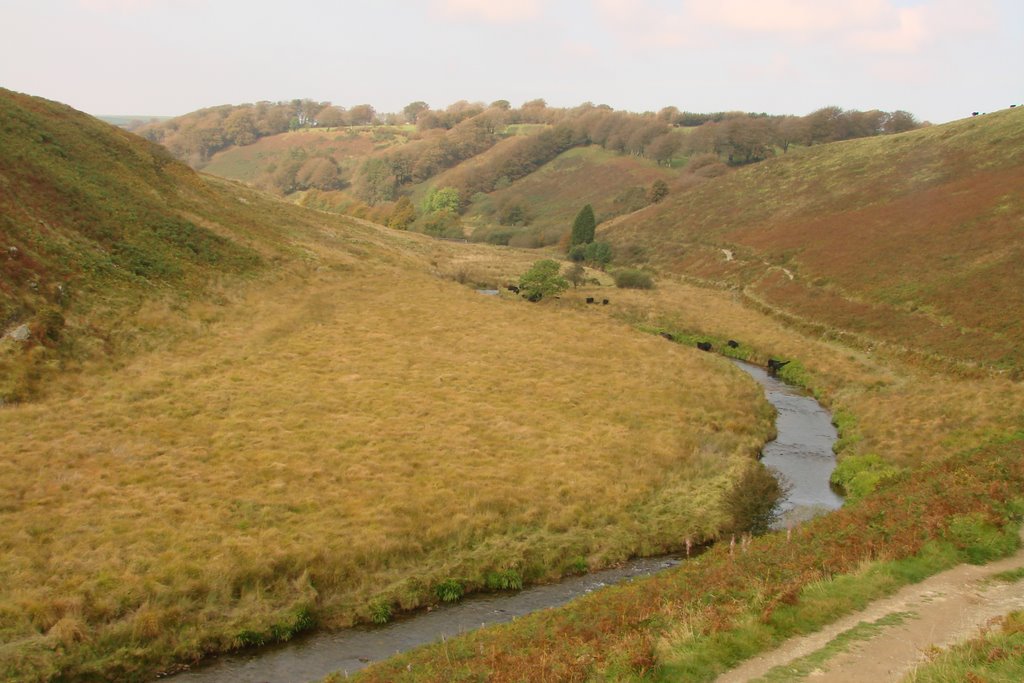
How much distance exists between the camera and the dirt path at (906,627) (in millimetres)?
12945

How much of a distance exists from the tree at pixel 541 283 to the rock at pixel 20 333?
4310 cm

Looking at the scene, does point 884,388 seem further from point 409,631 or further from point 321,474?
point 409,631

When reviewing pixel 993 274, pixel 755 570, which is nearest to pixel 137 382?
pixel 755 570

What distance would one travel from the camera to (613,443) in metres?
33.4

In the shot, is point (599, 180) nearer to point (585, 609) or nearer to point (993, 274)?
point (993, 274)

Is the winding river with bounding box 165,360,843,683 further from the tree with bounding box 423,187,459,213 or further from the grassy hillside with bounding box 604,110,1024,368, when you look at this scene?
the tree with bounding box 423,187,459,213

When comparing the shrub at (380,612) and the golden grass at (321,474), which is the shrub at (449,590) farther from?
the shrub at (380,612)

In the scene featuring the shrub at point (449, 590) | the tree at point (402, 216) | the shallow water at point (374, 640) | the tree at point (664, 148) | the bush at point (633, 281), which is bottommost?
the shallow water at point (374, 640)

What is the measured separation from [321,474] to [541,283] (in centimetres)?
4304

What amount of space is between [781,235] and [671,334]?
39816mm

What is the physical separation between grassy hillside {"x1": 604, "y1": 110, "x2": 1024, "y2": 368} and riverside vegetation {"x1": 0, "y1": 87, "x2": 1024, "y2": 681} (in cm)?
154

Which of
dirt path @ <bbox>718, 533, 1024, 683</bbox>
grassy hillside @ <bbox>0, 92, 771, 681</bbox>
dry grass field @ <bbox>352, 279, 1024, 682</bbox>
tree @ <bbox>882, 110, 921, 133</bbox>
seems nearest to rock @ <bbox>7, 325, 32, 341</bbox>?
grassy hillside @ <bbox>0, 92, 771, 681</bbox>

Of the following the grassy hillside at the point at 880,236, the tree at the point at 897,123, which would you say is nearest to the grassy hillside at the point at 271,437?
the grassy hillside at the point at 880,236

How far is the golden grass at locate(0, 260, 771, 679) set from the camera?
19938 millimetres
